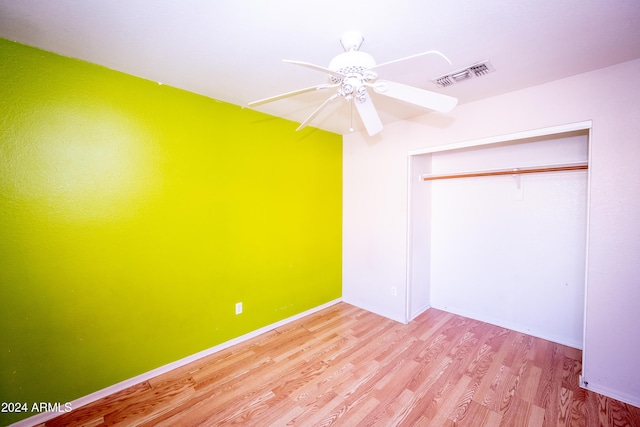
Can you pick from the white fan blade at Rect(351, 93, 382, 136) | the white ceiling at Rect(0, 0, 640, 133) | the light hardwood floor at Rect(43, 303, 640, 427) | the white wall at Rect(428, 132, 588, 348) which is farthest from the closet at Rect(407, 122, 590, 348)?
the white fan blade at Rect(351, 93, 382, 136)

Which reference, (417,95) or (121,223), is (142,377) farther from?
(417,95)

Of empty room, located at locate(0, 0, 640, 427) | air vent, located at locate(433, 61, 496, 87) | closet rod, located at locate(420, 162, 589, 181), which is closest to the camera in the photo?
empty room, located at locate(0, 0, 640, 427)

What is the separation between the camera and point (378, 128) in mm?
1893

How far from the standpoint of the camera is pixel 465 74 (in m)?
2.05

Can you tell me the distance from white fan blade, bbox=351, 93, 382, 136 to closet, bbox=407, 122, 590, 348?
1378 millimetres

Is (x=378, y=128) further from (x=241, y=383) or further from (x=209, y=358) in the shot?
(x=209, y=358)

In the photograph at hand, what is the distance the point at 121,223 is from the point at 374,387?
7.98ft

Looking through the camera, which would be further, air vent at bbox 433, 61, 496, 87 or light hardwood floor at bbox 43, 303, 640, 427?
air vent at bbox 433, 61, 496, 87

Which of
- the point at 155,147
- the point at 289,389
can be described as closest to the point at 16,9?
the point at 155,147

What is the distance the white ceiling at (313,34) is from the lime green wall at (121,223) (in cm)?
36

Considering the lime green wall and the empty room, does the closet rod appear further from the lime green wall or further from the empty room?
the lime green wall

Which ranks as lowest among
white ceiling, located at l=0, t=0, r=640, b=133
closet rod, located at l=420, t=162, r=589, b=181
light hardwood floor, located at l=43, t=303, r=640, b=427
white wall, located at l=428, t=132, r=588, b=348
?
light hardwood floor, located at l=43, t=303, r=640, b=427

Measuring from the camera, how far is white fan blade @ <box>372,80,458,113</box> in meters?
1.39

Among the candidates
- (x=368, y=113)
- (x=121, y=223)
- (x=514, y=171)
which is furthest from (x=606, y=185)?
(x=121, y=223)
